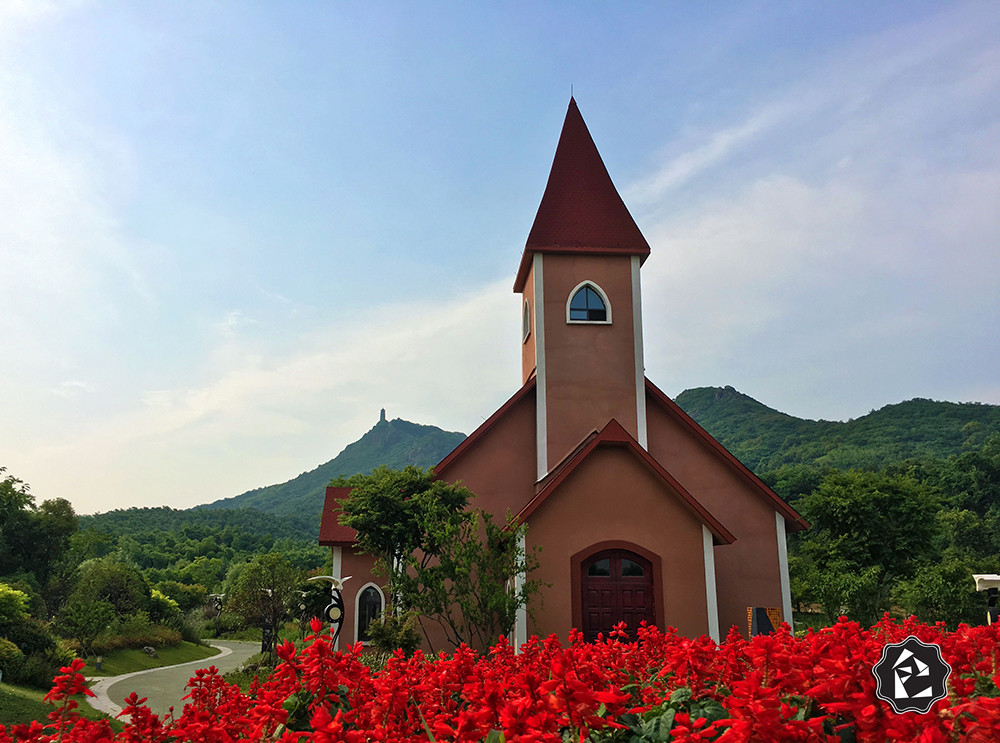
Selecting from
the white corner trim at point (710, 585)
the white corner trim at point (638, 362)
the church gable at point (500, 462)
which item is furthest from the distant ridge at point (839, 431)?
the white corner trim at point (710, 585)

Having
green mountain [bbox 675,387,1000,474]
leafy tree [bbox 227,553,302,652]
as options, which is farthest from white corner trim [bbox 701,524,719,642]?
green mountain [bbox 675,387,1000,474]

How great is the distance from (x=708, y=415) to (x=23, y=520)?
61.5 meters

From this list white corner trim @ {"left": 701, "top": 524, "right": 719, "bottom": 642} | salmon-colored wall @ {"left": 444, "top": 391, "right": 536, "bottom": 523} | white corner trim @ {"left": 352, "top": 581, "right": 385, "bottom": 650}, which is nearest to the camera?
white corner trim @ {"left": 701, "top": 524, "right": 719, "bottom": 642}

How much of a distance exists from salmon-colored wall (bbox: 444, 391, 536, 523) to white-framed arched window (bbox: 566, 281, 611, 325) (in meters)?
2.54

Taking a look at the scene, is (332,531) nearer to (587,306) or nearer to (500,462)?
(500,462)

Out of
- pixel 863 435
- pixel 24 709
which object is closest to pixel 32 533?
pixel 24 709

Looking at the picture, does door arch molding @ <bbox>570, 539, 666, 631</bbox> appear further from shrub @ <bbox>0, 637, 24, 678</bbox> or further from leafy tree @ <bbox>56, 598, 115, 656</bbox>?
leafy tree @ <bbox>56, 598, 115, 656</bbox>

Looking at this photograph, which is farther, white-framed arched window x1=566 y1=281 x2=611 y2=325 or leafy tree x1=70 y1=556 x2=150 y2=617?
leafy tree x1=70 y1=556 x2=150 y2=617

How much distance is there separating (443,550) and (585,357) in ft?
19.5

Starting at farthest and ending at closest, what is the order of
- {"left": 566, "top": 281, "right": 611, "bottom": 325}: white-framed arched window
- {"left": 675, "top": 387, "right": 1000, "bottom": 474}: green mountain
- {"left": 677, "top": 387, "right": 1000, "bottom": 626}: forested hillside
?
1. {"left": 675, "top": 387, "right": 1000, "bottom": 474}: green mountain
2. {"left": 677, "top": 387, "right": 1000, "bottom": 626}: forested hillside
3. {"left": 566, "top": 281, "right": 611, "bottom": 325}: white-framed arched window

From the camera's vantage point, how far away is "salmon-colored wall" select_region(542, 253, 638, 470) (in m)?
16.1

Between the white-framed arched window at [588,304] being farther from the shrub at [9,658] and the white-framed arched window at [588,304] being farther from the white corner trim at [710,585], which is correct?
the shrub at [9,658]

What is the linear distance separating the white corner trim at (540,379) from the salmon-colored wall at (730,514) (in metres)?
2.51

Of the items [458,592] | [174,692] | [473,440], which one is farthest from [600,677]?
[174,692]
